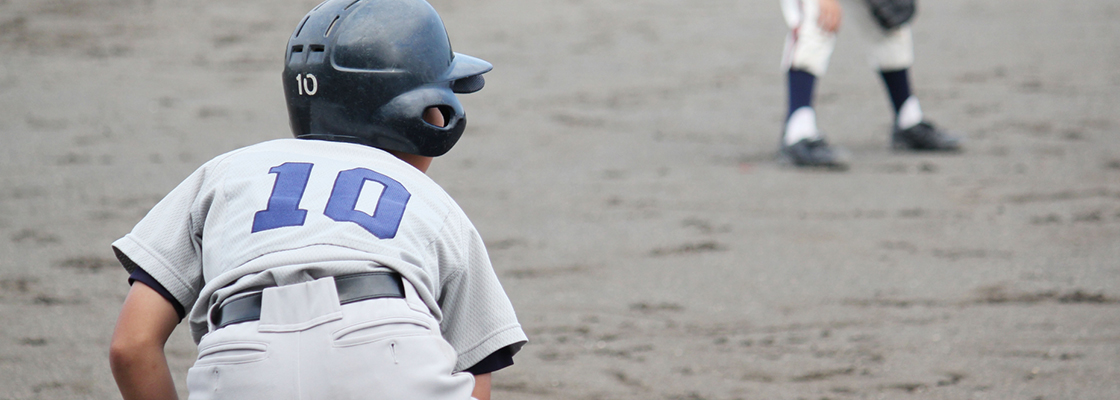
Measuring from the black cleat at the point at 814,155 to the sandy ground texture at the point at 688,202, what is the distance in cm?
11

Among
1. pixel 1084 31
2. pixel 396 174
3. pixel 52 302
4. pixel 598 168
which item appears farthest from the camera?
pixel 1084 31

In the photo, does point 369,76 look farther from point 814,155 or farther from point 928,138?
point 928,138

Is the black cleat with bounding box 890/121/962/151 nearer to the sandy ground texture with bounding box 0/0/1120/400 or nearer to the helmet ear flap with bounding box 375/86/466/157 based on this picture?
the sandy ground texture with bounding box 0/0/1120/400

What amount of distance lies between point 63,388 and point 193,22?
619 cm

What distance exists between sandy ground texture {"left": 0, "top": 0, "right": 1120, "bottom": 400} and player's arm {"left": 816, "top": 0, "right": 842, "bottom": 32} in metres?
0.60

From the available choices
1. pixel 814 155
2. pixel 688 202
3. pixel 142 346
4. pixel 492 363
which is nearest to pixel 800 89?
pixel 814 155

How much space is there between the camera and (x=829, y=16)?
A: 4488mm

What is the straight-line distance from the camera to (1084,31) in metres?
7.68

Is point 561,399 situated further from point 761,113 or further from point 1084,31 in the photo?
point 1084,31

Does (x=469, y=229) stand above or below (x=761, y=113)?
above

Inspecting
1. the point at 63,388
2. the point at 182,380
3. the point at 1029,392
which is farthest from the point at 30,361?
the point at 1029,392

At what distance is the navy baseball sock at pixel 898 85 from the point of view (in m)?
4.76

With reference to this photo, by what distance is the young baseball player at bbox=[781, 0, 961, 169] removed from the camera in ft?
14.5

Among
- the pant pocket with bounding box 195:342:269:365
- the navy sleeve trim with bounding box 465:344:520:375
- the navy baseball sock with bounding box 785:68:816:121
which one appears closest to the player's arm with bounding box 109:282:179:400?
the pant pocket with bounding box 195:342:269:365
